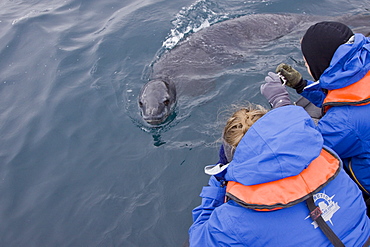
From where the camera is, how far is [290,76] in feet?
13.4

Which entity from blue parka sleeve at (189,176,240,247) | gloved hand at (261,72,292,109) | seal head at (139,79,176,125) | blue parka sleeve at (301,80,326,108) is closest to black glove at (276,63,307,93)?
blue parka sleeve at (301,80,326,108)

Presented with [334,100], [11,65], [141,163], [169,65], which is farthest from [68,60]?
[334,100]

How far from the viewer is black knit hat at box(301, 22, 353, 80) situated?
3.38 metres

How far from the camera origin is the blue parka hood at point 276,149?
81.4 inches

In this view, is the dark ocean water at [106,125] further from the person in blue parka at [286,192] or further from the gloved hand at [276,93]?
the person in blue parka at [286,192]

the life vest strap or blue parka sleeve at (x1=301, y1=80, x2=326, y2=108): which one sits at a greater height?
the life vest strap

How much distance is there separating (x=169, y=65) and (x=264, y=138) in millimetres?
5384

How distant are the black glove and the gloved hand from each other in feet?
1.08

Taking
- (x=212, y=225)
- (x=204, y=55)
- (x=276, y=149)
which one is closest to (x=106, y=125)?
(x=204, y=55)

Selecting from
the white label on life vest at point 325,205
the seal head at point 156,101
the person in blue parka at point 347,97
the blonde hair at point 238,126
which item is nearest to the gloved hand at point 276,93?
the person in blue parka at point 347,97

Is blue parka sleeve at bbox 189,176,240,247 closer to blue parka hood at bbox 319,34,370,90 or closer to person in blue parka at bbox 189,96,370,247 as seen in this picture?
person in blue parka at bbox 189,96,370,247

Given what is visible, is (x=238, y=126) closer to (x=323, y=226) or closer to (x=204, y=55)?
(x=323, y=226)

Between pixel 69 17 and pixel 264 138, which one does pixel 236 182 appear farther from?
pixel 69 17

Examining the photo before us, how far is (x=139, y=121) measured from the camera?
6.06 m
